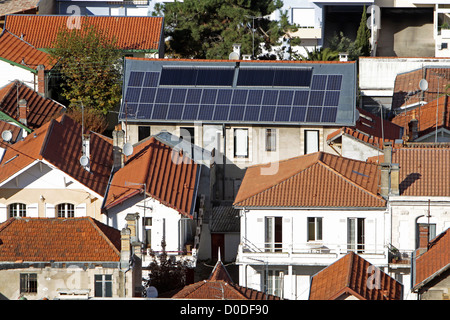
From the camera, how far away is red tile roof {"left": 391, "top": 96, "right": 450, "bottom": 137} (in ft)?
155

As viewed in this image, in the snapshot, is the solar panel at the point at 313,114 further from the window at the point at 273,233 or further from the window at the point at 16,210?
the window at the point at 16,210

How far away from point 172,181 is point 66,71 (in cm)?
1399

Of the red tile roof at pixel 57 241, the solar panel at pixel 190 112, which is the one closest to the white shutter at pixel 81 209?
the red tile roof at pixel 57 241

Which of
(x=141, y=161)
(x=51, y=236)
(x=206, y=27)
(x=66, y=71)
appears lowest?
(x=51, y=236)

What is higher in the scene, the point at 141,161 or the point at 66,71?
the point at 66,71

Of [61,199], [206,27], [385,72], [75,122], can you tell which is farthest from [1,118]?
[385,72]

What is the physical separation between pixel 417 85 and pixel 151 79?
1733 cm

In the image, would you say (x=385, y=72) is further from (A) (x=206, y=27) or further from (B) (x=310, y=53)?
(A) (x=206, y=27)

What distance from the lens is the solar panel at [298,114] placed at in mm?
46338

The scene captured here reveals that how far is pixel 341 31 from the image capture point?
6888cm

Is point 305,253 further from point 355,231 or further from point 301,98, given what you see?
point 301,98

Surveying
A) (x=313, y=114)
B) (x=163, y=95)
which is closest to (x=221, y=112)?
(x=163, y=95)

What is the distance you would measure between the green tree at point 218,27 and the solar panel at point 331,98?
9.58m

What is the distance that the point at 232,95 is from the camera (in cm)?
4850
